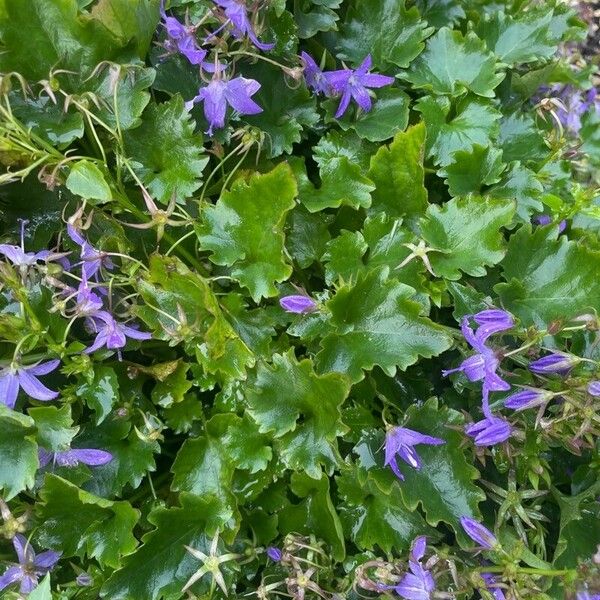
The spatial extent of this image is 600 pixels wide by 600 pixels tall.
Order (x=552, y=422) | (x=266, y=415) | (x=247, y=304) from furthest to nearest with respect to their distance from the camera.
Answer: (x=247, y=304)
(x=266, y=415)
(x=552, y=422)

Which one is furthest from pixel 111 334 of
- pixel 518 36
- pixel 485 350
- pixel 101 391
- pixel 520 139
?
pixel 518 36

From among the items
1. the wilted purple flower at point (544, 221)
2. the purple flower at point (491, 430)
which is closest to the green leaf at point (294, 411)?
the purple flower at point (491, 430)

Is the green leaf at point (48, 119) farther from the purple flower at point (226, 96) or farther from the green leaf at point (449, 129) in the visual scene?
the green leaf at point (449, 129)

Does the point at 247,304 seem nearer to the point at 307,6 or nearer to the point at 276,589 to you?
the point at 276,589

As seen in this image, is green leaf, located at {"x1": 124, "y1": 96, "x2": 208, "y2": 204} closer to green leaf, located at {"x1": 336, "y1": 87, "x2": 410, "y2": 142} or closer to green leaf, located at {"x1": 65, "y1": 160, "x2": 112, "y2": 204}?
A: green leaf, located at {"x1": 65, "y1": 160, "x2": 112, "y2": 204}

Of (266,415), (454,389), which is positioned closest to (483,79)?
(454,389)

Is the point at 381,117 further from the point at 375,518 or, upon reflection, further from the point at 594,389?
the point at 375,518

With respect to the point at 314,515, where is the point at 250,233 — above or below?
above

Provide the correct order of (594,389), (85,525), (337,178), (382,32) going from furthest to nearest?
(382,32) → (337,178) → (85,525) → (594,389)
